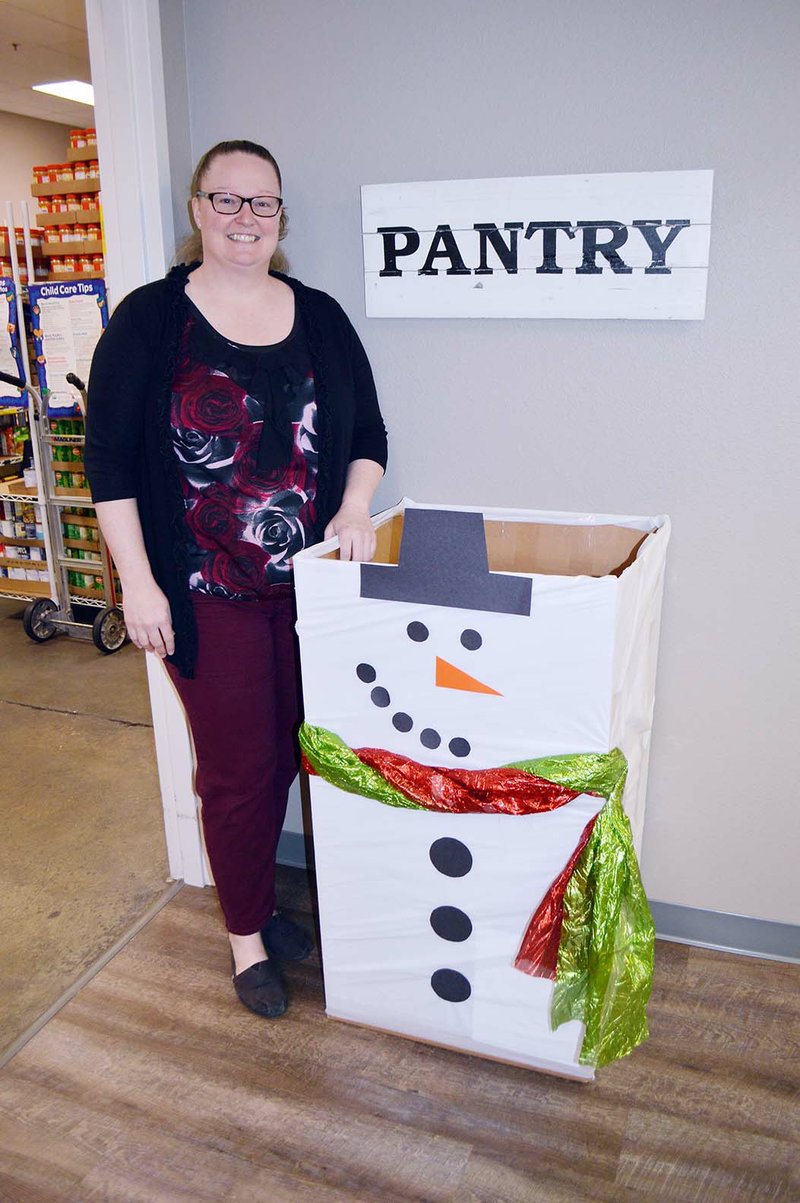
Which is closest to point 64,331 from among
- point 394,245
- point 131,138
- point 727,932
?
point 131,138

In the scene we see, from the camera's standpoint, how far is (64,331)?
145 inches

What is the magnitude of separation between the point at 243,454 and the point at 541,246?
2.04 feet

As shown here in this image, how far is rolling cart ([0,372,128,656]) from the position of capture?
11.6 ft

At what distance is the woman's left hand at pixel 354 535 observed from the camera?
1443mm

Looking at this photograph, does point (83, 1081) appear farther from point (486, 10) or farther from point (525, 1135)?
point (486, 10)

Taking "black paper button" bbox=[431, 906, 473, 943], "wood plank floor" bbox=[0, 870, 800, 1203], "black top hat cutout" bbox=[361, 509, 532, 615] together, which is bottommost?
"wood plank floor" bbox=[0, 870, 800, 1203]

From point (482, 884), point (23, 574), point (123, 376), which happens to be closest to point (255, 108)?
Result: point (123, 376)

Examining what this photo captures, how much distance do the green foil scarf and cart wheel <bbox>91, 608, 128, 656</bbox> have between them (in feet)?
7.84

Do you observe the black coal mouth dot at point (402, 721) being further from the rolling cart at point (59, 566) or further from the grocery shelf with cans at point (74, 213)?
the grocery shelf with cans at point (74, 213)

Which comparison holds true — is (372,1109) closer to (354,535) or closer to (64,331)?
(354,535)

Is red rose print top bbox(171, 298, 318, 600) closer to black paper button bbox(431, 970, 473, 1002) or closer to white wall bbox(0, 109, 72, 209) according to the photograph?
black paper button bbox(431, 970, 473, 1002)

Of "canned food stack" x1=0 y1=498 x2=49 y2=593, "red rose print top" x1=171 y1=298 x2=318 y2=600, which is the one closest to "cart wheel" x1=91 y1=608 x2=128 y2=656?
"canned food stack" x1=0 y1=498 x2=49 y2=593

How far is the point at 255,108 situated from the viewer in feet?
5.48

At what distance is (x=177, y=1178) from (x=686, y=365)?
58.7 inches
